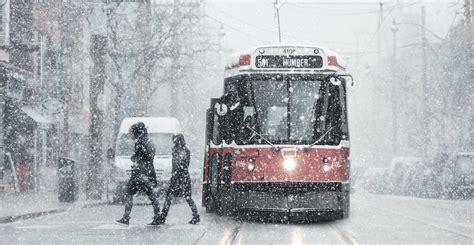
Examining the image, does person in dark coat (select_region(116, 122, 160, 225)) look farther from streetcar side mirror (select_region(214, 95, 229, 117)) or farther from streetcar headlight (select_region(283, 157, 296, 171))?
streetcar headlight (select_region(283, 157, 296, 171))

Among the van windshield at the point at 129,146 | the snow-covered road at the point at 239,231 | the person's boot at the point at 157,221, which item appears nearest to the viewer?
the snow-covered road at the point at 239,231

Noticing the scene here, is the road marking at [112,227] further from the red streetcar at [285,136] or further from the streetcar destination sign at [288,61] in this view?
the streetcar destination sign at [288,61]

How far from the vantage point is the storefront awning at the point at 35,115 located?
104ft

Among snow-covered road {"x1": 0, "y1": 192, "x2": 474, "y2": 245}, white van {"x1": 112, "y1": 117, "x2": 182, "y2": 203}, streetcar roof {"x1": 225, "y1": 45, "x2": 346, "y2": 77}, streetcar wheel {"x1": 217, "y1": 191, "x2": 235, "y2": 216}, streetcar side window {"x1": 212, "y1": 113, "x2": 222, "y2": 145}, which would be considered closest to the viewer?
snow-covered road {"x1": 0, "y1": 192, "x2": 474, "y2": 245}

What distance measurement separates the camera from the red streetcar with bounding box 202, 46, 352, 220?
51.5 feet

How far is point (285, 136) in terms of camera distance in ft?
52.6

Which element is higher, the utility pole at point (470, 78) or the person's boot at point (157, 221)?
the utility pole at point (470, 78)

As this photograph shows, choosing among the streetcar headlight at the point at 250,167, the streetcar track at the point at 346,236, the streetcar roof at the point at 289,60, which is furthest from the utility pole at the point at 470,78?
the streetcar track at the point at 346,236

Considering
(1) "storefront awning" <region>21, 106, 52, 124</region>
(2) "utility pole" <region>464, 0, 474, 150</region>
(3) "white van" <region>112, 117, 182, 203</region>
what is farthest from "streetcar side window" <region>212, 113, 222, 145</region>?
(2) "utility pole" <region>464, 0, 474, 150</region>

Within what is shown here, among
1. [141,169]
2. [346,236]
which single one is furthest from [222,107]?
[346,236]

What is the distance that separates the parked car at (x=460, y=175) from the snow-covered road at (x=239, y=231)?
883cm

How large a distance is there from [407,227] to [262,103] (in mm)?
3468

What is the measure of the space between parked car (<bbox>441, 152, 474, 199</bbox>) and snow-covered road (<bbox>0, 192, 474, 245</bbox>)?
347 inches

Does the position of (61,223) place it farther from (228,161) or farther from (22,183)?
(22,183)
